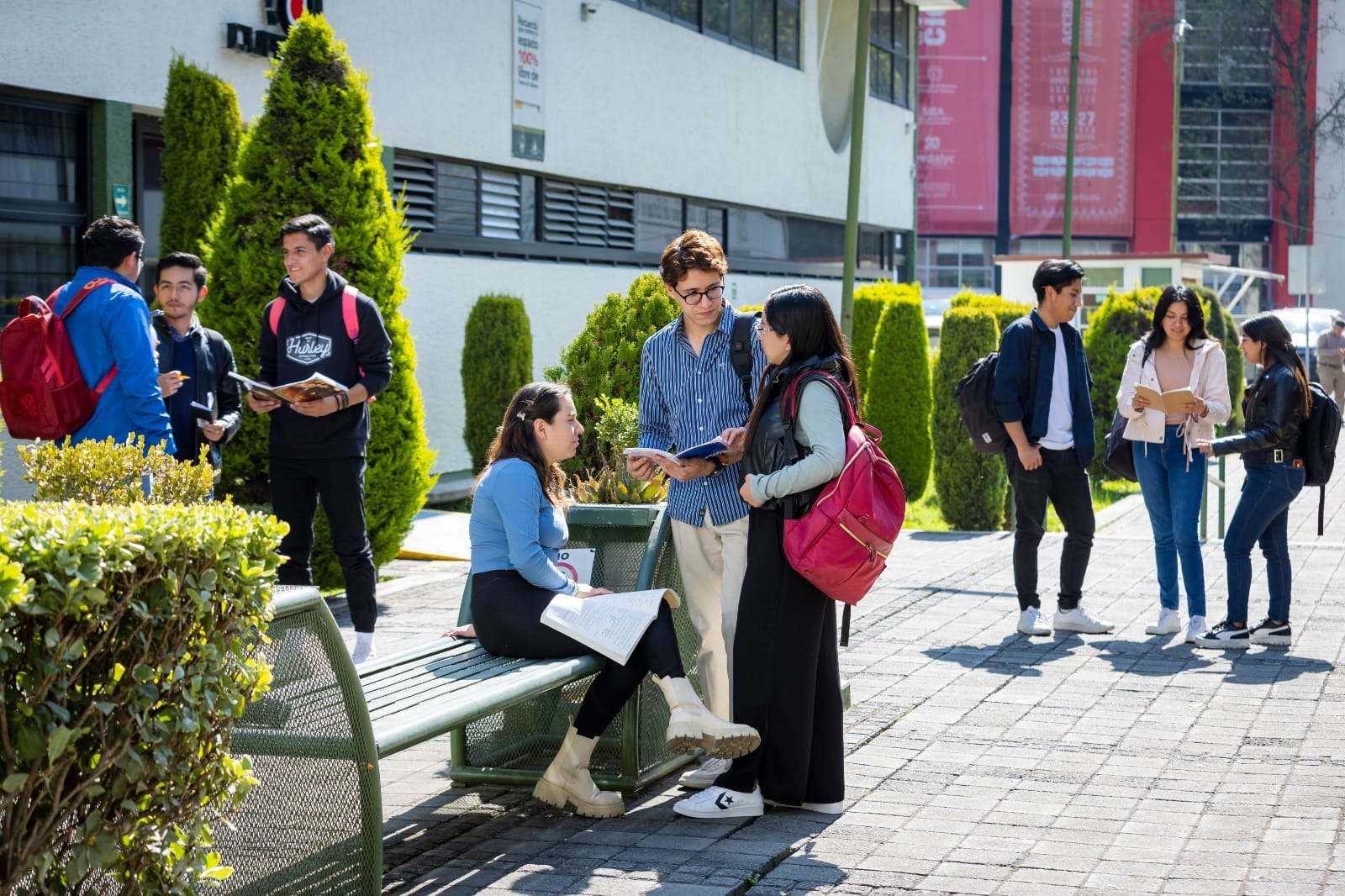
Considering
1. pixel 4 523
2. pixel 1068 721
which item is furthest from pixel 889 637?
pixel 4 523

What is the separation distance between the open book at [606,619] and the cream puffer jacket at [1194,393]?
13.5ft

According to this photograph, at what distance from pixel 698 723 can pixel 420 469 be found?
17.5 feet

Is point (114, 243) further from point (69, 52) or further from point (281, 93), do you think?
point (69, 52)

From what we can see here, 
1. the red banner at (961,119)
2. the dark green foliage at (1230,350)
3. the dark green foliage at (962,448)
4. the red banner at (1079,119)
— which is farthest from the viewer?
the red banner at (961,119)

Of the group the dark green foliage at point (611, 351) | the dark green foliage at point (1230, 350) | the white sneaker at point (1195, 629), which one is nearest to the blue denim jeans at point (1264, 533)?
the white sneaker at point (1195, 629)

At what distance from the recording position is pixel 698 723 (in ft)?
17.2

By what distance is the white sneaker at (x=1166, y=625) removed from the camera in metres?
8.95

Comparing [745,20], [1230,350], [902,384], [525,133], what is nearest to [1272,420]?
[902,384]

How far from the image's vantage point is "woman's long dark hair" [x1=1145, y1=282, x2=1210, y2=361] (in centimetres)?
877

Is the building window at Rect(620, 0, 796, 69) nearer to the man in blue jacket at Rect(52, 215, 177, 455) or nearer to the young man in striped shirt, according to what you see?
the man in blue jacket at Rect(52, 215, 177, 455)

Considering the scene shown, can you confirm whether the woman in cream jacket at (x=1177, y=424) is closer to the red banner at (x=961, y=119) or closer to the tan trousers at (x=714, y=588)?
the tan trousers at (x=714, y=588)

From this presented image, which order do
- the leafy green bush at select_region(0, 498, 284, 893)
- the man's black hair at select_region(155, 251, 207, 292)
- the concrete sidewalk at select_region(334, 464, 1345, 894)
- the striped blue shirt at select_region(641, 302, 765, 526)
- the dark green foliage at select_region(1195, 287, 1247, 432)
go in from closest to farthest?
the leafy green bush at select_region(0, 498, 284, 893) < the concrete sidewalk at select_region(334, 464, 1345, 894) < the striped blue shirt at select_region(641, 302, 765, 526) < the man's black hair at select_region(155, 251, 207, 292) < the dark green foliage at select_region(1195, 287, 1247, 432)

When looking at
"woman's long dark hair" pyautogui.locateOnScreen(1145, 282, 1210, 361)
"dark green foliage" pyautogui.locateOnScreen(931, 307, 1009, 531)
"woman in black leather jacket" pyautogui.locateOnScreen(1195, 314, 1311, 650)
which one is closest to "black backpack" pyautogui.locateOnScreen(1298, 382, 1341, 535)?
"woman in black leather jacket" pyautogui.locateOnScreen(1195, 314, 1311, 650)

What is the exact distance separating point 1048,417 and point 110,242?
4.88 meters
